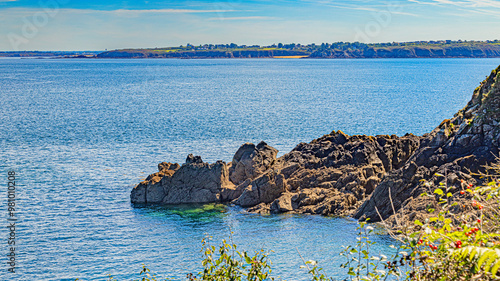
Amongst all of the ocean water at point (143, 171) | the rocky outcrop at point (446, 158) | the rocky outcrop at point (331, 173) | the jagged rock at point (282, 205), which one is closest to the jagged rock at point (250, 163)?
the rocky outcrop at point (331, 173)

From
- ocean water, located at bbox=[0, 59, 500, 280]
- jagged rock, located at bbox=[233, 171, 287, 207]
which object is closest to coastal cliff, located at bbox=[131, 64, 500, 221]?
jagged rock, located at bbox=[233, 171, 287, 207]

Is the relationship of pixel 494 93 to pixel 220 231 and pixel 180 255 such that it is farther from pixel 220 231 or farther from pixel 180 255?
pixel 180 255

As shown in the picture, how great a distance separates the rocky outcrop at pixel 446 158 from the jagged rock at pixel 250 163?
379 inches

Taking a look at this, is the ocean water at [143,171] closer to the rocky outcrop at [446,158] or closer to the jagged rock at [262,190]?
the jagged rock at [262,190]

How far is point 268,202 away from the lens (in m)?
36.5

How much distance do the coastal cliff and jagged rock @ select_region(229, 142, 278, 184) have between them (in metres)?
0.08

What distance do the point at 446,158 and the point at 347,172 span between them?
7.28 meters

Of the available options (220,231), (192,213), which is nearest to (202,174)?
(192,213)

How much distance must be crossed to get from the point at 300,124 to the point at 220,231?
40.3 meters

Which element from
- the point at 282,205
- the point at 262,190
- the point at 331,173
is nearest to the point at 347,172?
the point at 331,173

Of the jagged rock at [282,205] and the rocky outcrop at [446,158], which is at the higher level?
the rocky outcrop at [446,158]

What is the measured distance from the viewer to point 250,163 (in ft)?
132

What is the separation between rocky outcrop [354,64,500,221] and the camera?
31.8 metres

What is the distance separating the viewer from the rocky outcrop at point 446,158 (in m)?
31.8
